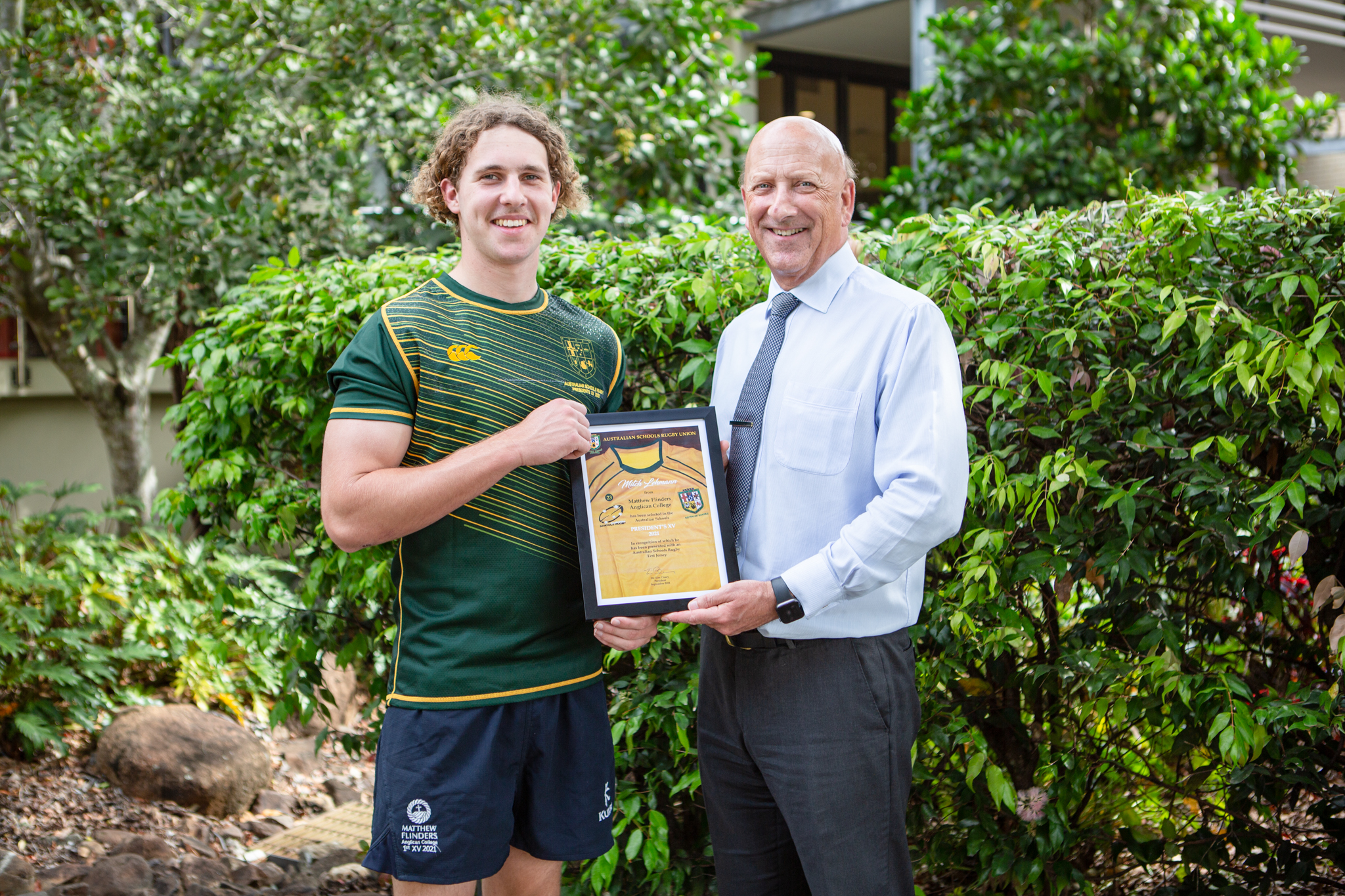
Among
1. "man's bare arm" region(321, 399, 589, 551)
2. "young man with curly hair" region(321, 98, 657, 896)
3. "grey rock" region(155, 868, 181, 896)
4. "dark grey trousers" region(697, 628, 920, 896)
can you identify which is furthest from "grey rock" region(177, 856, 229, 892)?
"dark grey trousers" region(697, 628, 920, 896)

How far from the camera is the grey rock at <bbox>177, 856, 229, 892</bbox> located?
403 centimetres

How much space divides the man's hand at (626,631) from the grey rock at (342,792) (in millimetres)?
3544

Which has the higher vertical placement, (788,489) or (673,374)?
(673,374)

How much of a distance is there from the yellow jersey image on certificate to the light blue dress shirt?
0.12m

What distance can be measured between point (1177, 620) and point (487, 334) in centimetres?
197

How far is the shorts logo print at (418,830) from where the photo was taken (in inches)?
89.3

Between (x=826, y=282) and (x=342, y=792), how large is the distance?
13.6 ft

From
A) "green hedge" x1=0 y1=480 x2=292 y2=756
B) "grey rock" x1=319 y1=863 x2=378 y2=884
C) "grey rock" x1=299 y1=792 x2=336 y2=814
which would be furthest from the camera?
"grey rock" x1=299 y1=792 x2=336 y2=814

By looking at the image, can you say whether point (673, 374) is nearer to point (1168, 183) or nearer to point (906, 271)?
point (906, 271)

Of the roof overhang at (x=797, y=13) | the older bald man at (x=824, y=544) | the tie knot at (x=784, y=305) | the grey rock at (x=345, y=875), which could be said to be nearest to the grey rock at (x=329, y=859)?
the grey rock at (x=345, y=875)

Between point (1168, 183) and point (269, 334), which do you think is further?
point (1168, 183)

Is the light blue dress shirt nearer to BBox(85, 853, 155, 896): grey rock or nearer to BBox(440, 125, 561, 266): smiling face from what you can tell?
BBox(440, 125, 561, 266): smiling face

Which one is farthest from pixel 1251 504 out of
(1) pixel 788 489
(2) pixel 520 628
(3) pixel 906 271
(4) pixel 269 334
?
(4) pixel 269 334

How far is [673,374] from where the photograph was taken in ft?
10.8
